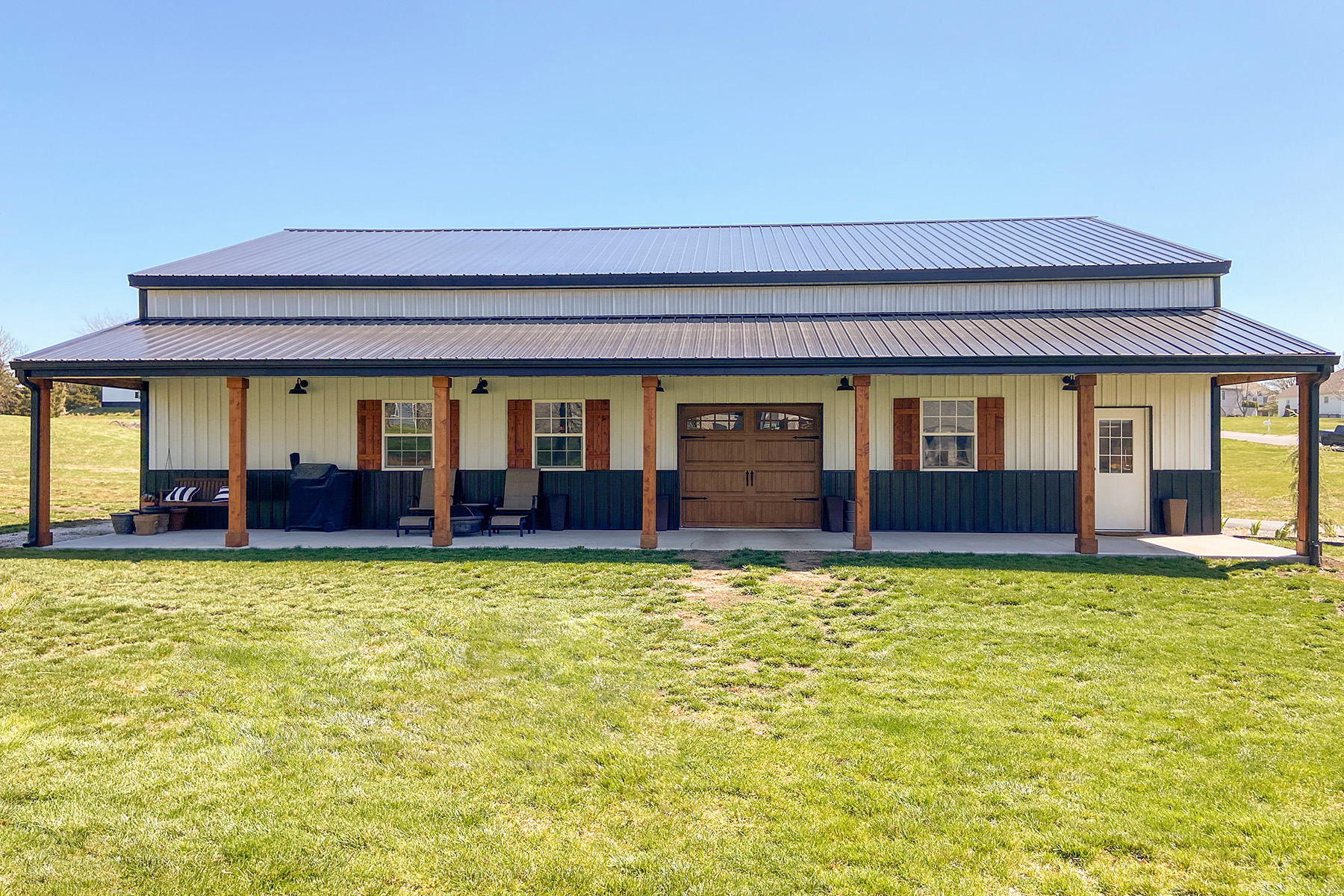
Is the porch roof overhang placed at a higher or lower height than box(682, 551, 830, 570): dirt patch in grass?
higher

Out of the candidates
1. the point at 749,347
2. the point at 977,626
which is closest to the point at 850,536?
the point at 749,347

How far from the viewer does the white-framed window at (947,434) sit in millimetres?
11875

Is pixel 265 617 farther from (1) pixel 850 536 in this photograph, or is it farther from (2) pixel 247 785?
(1) pixel 850 536

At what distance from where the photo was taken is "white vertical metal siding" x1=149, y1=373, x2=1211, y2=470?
11.6 m

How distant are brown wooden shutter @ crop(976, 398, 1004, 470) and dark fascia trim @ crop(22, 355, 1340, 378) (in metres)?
2.10

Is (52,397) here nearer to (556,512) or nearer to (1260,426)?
(556,512)

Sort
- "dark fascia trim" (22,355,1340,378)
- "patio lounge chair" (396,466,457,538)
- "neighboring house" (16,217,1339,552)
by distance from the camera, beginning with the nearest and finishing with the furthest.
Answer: "dark fascia trim" (22,355,1340,378) < "patio lounge chair" (396,466,457,538) < "neighboring house" (16,217,1339,552)

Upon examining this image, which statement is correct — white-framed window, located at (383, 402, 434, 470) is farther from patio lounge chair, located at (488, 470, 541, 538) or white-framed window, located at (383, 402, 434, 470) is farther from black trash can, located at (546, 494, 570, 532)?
black trash can, located at (546, 494, 570, 532)

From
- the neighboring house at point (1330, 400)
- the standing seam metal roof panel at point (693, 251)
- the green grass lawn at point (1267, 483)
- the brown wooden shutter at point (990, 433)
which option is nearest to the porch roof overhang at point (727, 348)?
the standing seam metal roof panel at point (693, 251)

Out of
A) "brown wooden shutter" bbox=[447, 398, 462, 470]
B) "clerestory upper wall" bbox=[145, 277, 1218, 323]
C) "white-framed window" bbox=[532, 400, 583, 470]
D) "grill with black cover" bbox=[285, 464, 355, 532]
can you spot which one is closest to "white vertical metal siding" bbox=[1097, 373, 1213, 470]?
"clerestory upper wall" bbox=[145, 277, 1218, 323]

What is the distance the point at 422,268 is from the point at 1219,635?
1305 centimetres

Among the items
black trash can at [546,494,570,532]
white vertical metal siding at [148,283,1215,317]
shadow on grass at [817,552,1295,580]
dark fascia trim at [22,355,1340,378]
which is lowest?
shadow on grass at [817,552,1295,580]

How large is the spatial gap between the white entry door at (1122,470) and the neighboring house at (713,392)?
32 millimetres

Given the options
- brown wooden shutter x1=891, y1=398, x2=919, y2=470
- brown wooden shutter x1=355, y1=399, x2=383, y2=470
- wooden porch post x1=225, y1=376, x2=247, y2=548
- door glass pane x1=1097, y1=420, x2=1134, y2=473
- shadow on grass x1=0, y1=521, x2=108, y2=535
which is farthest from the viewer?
brown wooden shutter x1=355, y1=399, x2=383, y2=470
